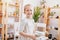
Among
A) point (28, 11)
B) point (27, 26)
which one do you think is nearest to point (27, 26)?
point (27, 26)

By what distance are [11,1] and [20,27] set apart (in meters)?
0.48

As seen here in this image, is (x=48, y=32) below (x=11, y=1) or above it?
below

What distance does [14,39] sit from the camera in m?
2.18

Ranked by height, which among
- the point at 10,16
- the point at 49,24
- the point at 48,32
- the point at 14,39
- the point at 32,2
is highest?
the point at 32,2

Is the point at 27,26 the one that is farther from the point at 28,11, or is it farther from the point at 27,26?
the point at 28,11

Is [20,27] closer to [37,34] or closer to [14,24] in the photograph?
[14,24]

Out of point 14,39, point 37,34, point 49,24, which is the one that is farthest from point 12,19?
point 49,24

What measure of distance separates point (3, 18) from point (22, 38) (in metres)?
0.48

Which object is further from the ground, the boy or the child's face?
the child's face

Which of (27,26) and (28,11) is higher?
(28,11)

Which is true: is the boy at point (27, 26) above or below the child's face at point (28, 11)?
below

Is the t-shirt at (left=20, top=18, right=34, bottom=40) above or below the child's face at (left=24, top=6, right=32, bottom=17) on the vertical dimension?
below

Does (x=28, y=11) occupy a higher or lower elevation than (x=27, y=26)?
higher

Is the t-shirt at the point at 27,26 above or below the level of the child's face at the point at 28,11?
below
